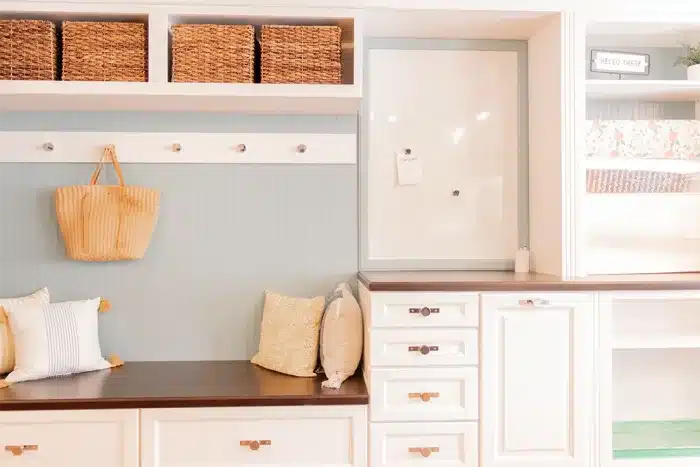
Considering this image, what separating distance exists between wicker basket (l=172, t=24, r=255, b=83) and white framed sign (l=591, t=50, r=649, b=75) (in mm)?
1389

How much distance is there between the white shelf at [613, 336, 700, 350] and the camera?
239 centimetres

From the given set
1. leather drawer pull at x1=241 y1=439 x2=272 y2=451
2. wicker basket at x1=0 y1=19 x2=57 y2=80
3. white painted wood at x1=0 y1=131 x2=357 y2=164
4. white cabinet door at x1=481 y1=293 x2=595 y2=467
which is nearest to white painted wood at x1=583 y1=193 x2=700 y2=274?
white cabinet door at x1=481 y1=293 x2=595 y2=467

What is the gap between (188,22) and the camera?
255 cm

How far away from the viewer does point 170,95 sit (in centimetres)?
243

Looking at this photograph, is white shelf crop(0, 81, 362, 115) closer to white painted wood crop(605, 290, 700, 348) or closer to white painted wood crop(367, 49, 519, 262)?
white painted wood crop(367, 49, 519, 262)

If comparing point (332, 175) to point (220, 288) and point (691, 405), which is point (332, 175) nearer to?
point (220, 288)

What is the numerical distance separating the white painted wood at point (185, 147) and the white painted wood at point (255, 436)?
1052 mm

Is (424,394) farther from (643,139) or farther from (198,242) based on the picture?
(643,139)

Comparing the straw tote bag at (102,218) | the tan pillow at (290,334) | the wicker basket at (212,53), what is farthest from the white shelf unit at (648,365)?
the straw tote bag at (102,218)

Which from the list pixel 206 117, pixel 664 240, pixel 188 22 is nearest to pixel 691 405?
pixel 664 240

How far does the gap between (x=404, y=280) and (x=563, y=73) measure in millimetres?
1021

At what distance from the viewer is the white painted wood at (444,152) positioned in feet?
9.32

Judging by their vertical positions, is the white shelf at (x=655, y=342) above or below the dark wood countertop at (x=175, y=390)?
above

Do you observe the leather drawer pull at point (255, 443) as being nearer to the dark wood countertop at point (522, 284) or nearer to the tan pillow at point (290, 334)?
the tan pillow at point (290, 334)
